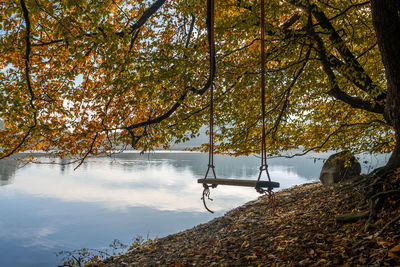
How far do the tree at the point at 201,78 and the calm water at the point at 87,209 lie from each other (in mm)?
1992

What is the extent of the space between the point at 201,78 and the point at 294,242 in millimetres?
4365

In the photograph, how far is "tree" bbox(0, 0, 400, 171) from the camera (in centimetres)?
556

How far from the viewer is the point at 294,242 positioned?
5.10m

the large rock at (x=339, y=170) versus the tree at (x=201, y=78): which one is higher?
the tree at (x=201, y=78)

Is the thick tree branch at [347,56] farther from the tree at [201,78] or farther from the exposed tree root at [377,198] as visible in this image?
the exposed tree root at [377,198]

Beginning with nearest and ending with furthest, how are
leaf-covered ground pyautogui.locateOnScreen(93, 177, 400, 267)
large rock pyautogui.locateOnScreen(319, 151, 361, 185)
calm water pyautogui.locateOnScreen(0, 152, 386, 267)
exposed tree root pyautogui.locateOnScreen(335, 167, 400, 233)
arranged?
leaf-covered ground pyautogui.locateOnScreen(93, 177, 400, 267) → exposed tree root pyautogui.locateOnScreen(335, 167, 400, 233) → large rock pyautogui.locateOnScreen(319, 151, 361, 185) → calm water pyautogui.locateOnScreen(0, 152, 386, 267)

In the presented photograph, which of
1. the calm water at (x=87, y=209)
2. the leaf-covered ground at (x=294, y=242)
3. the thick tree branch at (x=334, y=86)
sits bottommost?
the calm water at (x=87, y=209)

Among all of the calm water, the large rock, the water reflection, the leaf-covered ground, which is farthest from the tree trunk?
the water reflection

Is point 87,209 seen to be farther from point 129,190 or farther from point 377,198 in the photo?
point 377,198

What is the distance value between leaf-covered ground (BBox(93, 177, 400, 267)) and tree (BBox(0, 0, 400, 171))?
1811 millimetres

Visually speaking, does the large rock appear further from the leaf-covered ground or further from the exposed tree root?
the exposed tree root

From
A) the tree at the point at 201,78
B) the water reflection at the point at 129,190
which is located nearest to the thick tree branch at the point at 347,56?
the tree at the point at 201,78

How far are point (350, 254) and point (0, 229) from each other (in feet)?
64.9

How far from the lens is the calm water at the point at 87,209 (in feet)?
49.0
